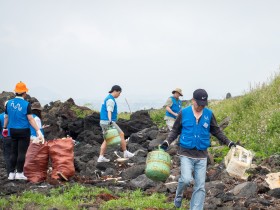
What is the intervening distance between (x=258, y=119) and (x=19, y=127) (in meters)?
8.29

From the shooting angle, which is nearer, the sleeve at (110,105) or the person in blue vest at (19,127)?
the person in blue vest at (19,127)

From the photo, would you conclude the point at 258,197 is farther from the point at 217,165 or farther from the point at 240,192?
the point at 217,165

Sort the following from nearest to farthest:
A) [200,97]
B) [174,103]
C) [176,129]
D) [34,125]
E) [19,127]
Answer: [200,97], [176,129], [34,125], [19,127], [174,103]

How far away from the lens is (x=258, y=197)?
29.3 ft

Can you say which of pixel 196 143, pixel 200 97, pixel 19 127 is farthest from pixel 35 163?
pixel 200 97

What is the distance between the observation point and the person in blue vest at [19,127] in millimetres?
10469

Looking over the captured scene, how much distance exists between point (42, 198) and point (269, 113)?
8960 millimetres

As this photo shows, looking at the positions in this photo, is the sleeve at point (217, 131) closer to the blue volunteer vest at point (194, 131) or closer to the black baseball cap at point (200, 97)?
the blue volunteer vest at point (194, 131)

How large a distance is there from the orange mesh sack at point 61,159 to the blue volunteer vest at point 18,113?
738mm

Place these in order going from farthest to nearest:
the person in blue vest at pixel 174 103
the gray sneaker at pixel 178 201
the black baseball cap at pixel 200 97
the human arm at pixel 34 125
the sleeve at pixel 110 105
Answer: the person in blue vest at pixel 174 103 → the sleeve at pixel 110 105 → the human arm at pixel 34 125 → the gray sneaker at pixel 178 201 → the black baseball cap at pixel 200 97

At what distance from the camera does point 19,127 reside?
1054cm

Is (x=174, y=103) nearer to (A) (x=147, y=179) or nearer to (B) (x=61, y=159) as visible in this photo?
(A) (x=147, y=179)

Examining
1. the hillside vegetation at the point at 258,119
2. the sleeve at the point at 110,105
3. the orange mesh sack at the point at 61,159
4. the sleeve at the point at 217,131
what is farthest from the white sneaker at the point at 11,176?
the hillside vegetation at the point at 258,119

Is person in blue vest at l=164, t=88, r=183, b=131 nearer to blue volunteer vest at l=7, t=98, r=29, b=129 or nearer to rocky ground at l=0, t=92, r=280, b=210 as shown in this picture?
rocky ground at l=0, t=92, r=280, b=210
